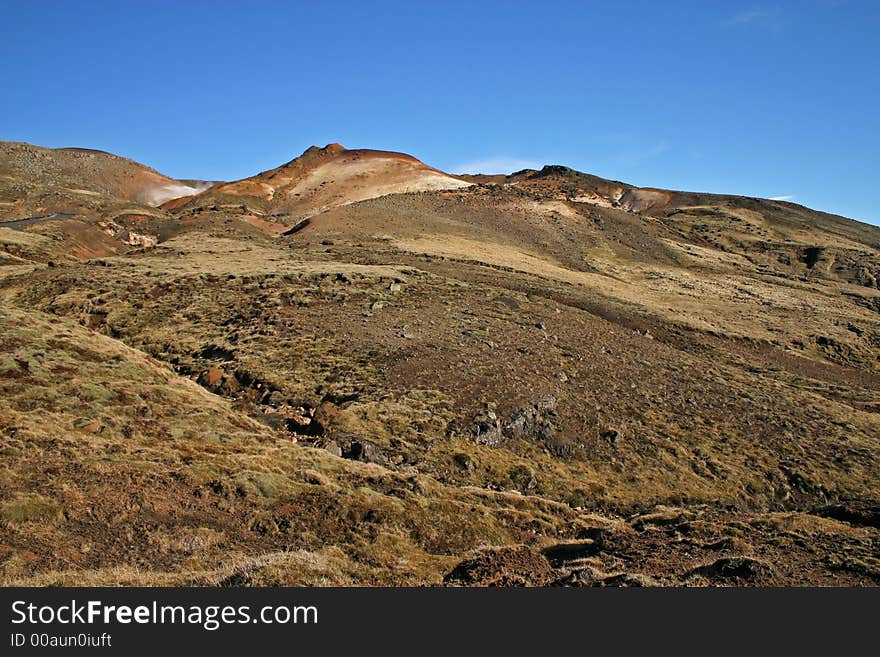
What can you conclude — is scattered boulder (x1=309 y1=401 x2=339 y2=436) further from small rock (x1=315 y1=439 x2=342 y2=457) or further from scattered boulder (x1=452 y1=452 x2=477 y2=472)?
scattered boulder (x1=452 y1=452 x2=477 y2=472)

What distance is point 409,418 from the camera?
22406 mm

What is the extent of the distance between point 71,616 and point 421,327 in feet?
78.6

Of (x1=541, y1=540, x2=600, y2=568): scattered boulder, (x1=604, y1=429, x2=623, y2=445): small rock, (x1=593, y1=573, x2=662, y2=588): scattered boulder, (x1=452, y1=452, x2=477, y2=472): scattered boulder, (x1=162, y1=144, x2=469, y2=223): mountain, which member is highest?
(x1=162, y1=144, x2=469, y2=223): mountain

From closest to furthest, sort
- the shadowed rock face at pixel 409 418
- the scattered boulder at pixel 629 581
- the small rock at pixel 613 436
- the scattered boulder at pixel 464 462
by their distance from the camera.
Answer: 1. the scattered boulder at pixel 629 581
2. the shadowed rock face at pixel 409 418
3. the scattered boulder at pixel 464 462
4. the small rock at pixel 613 436

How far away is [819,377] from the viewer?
36344 mm

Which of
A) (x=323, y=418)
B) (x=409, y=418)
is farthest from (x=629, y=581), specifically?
(x=323, y=418)

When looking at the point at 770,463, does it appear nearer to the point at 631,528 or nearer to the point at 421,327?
the point at 631,528

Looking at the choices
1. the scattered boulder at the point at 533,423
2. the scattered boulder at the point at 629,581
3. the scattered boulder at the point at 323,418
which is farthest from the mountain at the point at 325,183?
the scattered boulder at the point at 629,581

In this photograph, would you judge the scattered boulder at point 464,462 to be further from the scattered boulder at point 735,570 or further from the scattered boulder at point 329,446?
the scattered boulder at point 735,570

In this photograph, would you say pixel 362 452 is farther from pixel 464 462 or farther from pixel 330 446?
pixel 464 462

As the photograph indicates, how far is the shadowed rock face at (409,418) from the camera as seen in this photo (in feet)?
41.8

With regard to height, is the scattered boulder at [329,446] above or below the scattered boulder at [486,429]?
below

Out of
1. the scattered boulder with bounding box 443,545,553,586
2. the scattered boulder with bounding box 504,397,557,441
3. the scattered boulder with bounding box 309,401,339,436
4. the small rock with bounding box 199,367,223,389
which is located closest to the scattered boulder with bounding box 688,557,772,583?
the scattered boulder with bounding box 443,545,553,586

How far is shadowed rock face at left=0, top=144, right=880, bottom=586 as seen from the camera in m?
12.7
